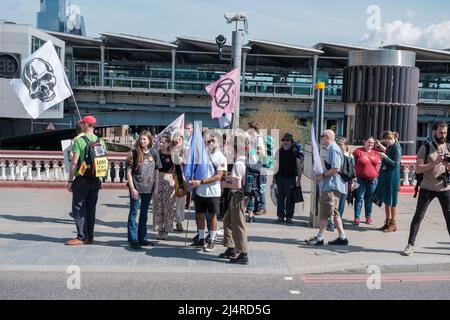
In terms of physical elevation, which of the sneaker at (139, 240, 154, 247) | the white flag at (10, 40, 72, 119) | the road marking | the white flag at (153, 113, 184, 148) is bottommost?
the road marking

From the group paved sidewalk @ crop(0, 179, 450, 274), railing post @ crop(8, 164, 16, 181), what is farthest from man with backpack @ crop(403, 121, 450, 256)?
railing post @ crop(8, 164, 16, 181)

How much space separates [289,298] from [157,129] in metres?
57.4

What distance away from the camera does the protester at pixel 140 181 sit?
27.2 feet

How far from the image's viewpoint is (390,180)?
992 centimetres

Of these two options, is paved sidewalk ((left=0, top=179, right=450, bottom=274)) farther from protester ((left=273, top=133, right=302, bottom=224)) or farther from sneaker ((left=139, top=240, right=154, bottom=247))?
protester ((left=273, top=133, right=302, bottom=224))

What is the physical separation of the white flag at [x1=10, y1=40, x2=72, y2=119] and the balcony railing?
5212 millimetres

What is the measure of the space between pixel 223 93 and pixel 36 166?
573cm

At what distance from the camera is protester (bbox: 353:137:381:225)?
1048 cm

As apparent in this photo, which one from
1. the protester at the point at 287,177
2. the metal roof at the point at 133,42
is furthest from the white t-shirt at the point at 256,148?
the metal roof at the point at 133,42

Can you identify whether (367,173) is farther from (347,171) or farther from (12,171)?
(12,171)

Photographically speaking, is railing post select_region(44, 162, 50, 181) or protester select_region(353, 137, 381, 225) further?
railing post select_region(44, 162, 50, 181)

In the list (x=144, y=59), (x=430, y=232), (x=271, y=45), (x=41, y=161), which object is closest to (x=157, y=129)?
(x=144, y=59)

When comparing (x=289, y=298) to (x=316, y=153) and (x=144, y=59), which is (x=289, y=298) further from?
(x=144, y=59)

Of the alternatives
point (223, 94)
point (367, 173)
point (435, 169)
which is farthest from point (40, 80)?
point (435, 169)
